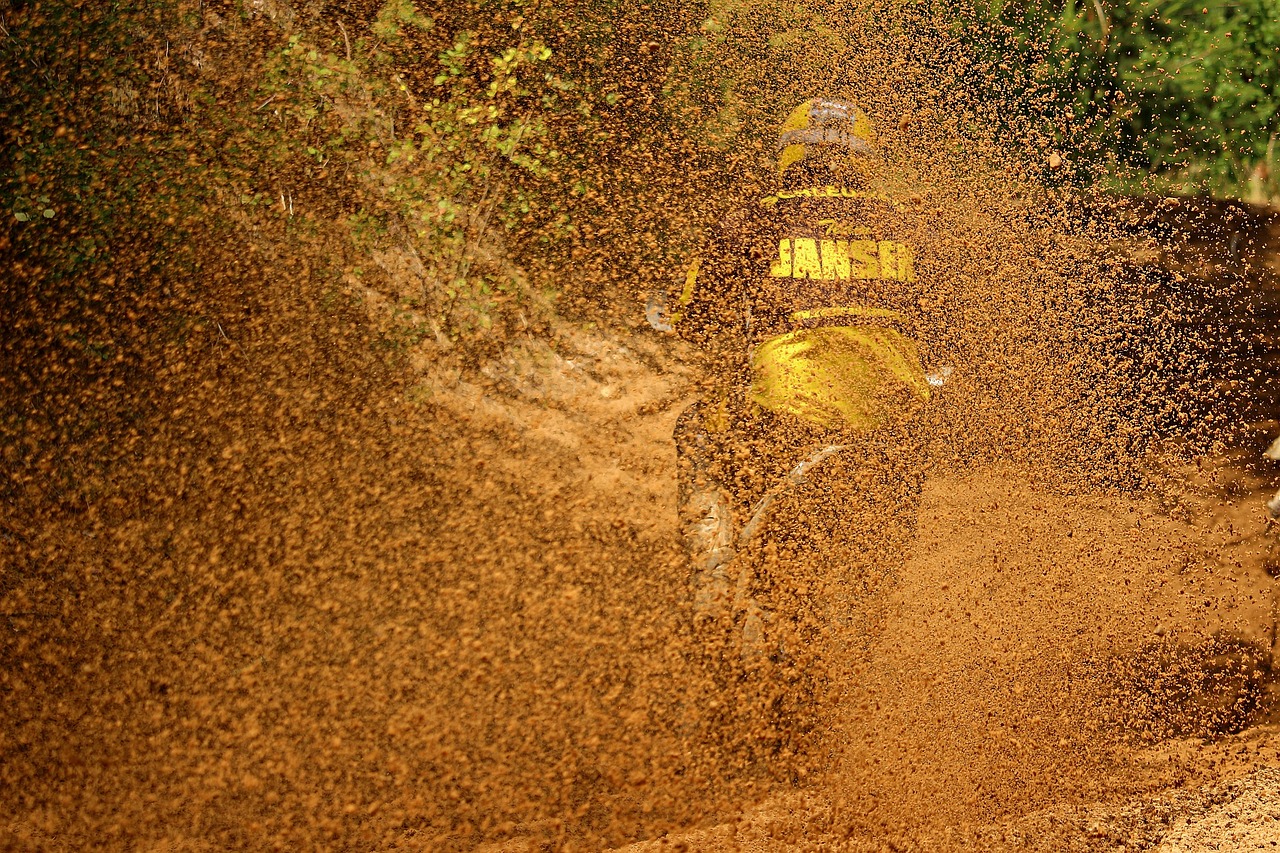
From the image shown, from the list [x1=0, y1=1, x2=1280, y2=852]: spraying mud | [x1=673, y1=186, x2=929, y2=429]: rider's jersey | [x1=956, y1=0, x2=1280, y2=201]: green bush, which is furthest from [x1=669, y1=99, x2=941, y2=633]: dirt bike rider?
[x1=956, y1=0, x2=1280, y2=201]: green bush

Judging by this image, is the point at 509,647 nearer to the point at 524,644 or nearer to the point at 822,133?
the point at 524,644

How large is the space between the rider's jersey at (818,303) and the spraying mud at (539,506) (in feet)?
0.55

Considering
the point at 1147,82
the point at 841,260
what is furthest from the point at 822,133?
the point at 1147,82

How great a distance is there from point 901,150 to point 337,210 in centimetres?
264

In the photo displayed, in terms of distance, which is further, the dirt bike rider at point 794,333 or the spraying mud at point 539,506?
the dirt bike rider at point 794,333

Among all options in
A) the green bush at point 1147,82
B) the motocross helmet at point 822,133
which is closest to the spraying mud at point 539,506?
the motocross helmet at point 822,133

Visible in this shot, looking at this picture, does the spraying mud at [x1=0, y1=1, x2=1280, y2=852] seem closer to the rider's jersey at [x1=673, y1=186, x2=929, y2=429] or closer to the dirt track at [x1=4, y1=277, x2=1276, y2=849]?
the dirt track at [x1=4, y1=277, x2=1276, y2=849]

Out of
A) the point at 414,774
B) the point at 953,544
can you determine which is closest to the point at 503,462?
the point at 414,774

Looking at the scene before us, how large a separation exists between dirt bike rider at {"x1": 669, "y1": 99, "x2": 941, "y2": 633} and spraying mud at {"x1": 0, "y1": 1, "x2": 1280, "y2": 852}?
0.11m

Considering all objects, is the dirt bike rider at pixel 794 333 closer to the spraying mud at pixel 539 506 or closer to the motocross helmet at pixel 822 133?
the motocross helmet at pixel 822 133

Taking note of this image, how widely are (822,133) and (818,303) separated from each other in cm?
103

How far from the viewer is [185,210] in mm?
3490

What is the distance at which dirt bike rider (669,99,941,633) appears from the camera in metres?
3.08

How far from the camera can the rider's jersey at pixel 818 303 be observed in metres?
3.29
